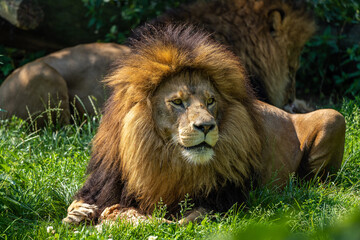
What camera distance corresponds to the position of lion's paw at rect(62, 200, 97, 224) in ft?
11.3

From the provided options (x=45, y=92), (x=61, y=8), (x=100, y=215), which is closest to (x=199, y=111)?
(x=100, y=215)

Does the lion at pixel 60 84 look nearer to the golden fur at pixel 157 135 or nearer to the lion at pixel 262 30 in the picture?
the lion at pixel 262 30

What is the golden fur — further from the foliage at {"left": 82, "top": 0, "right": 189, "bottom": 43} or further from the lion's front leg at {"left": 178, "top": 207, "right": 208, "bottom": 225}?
the foliage at {"left": 82, "top": 0, "right": 189, "bottom": 43}

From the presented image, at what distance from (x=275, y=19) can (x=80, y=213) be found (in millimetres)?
3695

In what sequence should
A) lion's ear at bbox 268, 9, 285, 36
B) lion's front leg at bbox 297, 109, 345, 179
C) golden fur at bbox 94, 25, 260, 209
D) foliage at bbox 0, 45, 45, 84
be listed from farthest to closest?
foliage at bbox 0, 45, 45, 84 < lion's ear at bbox 268, 9, 285, 36 < lion's front leg at bbox 297, 109, 345, 179 < golden fur at bbox 94, 25, 260, 209

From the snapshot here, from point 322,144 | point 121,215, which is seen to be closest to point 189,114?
point 121,215

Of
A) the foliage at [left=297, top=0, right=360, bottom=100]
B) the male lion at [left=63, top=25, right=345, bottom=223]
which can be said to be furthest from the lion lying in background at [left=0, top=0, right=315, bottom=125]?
the male lion at [left=63, top=25, right=345, bottom=223]

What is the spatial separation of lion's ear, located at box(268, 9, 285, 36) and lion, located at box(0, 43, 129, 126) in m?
1.80

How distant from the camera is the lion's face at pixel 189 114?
127 inches

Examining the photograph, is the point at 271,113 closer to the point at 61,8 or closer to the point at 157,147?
the point at 157,147

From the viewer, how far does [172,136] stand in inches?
135

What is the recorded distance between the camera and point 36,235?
3309mm

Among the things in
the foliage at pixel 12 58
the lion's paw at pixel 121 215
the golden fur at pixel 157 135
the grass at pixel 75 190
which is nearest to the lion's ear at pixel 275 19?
the grass at pixel 75 190

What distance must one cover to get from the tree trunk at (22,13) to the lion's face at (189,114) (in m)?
3.92
